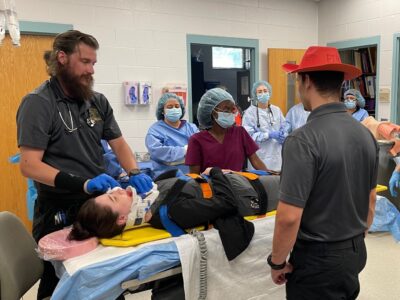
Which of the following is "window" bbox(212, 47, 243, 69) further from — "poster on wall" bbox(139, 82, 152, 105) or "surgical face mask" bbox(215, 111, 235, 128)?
"surgical face mask" bbox(215, 111, 235, 128)

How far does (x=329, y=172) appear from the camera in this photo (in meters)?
1.18

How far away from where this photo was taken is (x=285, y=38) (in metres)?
4.71

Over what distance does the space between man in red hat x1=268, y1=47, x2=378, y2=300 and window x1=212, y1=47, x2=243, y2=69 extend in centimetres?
382

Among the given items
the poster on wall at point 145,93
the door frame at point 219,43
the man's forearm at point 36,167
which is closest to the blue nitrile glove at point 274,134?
the door frame at point 219,43

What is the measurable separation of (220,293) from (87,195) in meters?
0.74

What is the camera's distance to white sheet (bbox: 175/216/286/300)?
1509 mm

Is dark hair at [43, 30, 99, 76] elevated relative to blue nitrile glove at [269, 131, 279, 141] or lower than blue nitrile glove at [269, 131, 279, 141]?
elevated

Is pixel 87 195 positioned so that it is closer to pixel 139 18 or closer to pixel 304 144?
pixel 304 144

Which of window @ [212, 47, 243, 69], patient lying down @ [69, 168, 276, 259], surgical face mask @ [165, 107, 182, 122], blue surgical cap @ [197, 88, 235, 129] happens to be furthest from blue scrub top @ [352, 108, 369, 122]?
patient lying down @ [69, 168, 276, 259]

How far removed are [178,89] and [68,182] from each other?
2592mm

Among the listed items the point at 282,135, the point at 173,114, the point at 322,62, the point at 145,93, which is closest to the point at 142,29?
the point at 145,93

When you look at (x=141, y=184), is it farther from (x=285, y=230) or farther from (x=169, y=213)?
(x=285, y=230)

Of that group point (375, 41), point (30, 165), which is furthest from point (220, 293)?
point (375, 41)

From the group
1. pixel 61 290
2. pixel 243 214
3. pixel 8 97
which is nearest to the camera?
pixel 61 290
